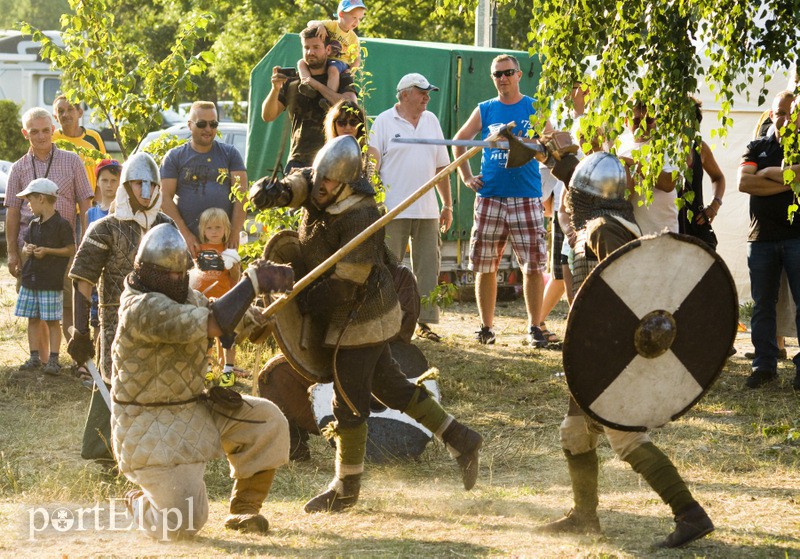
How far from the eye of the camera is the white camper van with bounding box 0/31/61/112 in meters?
27.7

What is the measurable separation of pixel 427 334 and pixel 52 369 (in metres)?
2.94

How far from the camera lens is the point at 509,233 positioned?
951cm

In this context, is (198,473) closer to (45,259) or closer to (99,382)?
(99,382)

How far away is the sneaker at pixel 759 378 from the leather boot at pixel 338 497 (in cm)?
365

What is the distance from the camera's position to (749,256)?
8.43 metres

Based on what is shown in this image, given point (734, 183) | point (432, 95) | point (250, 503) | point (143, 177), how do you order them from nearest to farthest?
point (250, 503), point (143, 177), point (734, 183), point (432, 95)

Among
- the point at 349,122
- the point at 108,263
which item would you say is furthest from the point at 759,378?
the point at 108,263

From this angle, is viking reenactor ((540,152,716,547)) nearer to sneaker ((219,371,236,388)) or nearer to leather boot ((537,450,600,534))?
leather boot ((537,450,600,534))

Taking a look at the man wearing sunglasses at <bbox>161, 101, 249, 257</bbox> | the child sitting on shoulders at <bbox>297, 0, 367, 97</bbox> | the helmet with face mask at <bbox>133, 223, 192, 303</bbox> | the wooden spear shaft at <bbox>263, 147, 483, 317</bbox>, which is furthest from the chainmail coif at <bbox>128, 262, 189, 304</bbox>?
the man wearing sunglasses at <bbox>161, 101, 249, 257</bbox>

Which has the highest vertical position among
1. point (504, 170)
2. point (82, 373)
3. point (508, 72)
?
point (508, 72)

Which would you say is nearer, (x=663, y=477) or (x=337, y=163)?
(x=663, y=477)

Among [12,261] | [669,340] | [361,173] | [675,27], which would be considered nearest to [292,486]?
[361,173]

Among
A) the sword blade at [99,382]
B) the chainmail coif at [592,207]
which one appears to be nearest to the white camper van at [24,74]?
the sword blade at [99,382]

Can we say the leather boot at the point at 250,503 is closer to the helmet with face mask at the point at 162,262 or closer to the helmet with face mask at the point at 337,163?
the helmet with face mask at the point at 162,262
